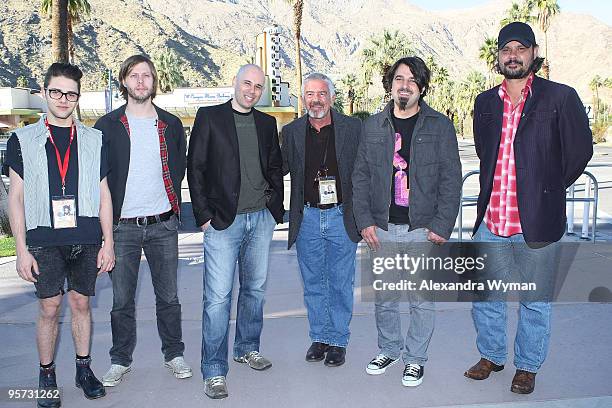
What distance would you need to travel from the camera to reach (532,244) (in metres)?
3.94

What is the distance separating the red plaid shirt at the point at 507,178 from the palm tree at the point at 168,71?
239ft

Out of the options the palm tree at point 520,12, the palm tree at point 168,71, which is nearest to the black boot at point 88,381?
the palm tree at point 520,12

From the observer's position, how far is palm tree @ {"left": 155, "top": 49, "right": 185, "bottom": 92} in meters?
74.9

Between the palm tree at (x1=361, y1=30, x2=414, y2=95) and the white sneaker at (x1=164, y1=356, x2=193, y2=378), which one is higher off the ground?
the palm tree at (x1=361, y1=30, x2=414, y2=95)

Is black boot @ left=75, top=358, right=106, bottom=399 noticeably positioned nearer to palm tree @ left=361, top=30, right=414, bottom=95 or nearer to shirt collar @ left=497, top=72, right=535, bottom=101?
shirt collar @ left=497, top=72, right=535, bottom=101

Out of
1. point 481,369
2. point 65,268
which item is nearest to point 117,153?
point 65,268

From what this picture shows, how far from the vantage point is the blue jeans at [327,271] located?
4.41 metres

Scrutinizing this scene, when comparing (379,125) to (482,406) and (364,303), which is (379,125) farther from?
(364,303)

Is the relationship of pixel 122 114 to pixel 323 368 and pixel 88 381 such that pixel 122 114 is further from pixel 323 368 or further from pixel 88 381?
pixel 323 368

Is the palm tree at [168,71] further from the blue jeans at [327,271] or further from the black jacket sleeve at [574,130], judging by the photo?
the black jacket sleeve at [574,130]

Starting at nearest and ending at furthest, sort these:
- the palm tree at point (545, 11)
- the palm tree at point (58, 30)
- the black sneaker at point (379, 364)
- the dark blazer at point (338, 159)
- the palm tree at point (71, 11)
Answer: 1. the black sneaker at point (379, 364)
2. the dark blazer at point (338, 159)
3. the palm tree at point (58, 30)
4. the palm tree at point (71, 11)
5. the palm tree at point (545, 11)

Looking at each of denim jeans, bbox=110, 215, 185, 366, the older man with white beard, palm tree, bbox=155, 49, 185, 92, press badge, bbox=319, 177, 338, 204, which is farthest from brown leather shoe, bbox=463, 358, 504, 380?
palm tree, bbox=155, 49, 185, 92

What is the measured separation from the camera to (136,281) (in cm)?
419

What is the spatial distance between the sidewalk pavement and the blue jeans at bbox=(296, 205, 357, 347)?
0.26 meters
